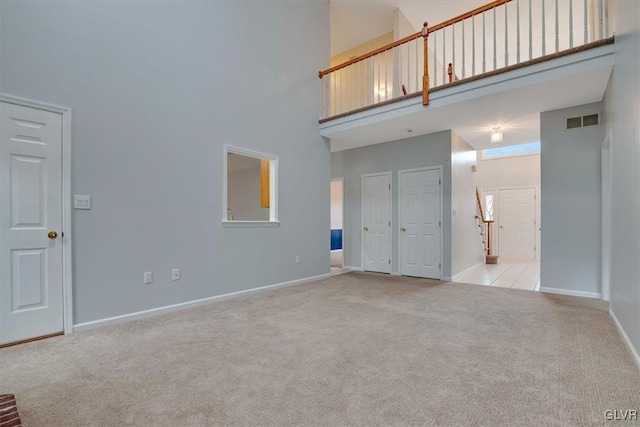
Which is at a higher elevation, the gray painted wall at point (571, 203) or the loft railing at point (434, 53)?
the loft railing at point (434, 53)

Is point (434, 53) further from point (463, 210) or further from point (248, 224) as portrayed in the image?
point (248, 224)

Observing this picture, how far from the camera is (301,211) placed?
4.99 meters

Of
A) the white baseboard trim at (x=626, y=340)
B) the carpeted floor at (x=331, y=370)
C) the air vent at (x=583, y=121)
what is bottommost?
the carpeted floor at (x=331, y=370)

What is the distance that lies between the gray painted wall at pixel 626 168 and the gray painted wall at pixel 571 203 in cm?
109

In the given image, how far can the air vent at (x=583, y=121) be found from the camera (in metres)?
3.99

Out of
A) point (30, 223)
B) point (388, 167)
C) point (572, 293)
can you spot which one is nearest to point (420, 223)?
point (388, 167)

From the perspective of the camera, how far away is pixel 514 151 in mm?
8281

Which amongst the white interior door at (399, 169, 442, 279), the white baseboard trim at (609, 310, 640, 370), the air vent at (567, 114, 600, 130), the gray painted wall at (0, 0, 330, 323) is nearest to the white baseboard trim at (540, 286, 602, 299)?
the white baseboard trim at (609, 310, 640, 370)

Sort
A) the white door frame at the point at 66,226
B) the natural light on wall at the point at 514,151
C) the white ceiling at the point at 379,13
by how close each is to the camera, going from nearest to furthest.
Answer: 1. the white door frame at the point at 66,226
2. the white ceiling at the point at 379,13
3. the natural light on wall at the point at 514,151

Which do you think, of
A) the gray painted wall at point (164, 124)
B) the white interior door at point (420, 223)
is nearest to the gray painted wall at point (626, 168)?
the white interior door at point (420, 223)

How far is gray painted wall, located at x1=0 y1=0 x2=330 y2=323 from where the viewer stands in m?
2.75

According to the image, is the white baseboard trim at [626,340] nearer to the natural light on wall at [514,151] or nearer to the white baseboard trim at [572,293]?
the white baseboard trim at [572,293]

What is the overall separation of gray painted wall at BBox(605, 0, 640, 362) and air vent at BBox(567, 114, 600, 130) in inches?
41.5

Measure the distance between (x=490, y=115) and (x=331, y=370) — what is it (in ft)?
13.7
